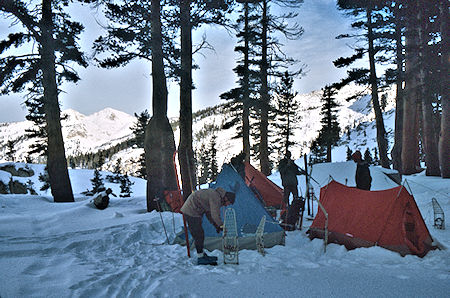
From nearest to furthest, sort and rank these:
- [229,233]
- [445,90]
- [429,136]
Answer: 1. [229,233]
2. [445,90]
3. [429,136]

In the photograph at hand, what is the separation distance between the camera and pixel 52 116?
37.2 ft

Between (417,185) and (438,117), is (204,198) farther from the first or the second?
(438,117)

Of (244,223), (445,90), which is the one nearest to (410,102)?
(445,90)

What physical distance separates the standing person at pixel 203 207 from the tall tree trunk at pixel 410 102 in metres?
10.3

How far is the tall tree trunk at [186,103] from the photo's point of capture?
30.2 feet

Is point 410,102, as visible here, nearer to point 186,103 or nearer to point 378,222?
point 378,222

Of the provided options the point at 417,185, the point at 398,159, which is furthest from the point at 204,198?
the point at 398,159

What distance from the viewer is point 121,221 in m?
7.89

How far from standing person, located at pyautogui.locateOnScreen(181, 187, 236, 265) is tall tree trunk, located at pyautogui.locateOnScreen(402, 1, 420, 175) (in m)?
10.3

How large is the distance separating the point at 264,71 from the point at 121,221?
12990 mm

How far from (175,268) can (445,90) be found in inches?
433

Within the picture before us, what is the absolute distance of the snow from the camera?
130 inches

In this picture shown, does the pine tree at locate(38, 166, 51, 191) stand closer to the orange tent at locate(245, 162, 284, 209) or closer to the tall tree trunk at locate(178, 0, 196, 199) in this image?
the tall tree trunk at locate(178, 0, 196, 199)

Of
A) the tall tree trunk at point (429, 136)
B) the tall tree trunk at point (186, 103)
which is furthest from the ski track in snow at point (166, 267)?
the tall tree trunk at point (429, 136)
